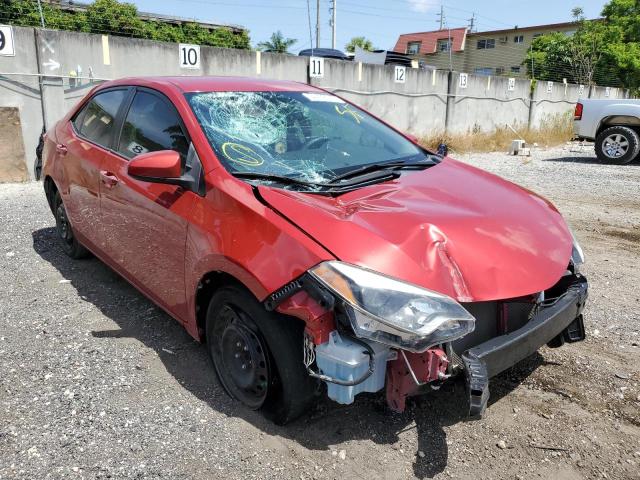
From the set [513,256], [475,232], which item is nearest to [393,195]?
[475,232]

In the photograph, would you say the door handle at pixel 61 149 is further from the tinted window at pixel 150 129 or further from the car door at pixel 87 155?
the tinted window at pixel 150 129

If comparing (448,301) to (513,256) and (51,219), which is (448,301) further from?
(51,219)

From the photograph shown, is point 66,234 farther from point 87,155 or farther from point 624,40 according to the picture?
point 624,40

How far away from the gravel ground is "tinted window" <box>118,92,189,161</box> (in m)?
1.23

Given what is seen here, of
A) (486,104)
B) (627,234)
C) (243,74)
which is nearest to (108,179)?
(627,234)

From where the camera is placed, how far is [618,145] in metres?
12.1

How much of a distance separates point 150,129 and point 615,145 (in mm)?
11898

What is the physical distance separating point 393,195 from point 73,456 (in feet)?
6.35

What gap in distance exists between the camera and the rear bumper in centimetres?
208

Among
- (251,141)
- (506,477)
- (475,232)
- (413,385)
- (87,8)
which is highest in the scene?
(87,8)

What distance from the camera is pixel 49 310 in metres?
3.89

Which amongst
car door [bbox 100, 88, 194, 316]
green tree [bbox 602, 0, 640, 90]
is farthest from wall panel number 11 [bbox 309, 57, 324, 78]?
green tree [bbox 602, 0, 640, 90]

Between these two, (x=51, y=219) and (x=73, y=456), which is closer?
(x=73, y=456)

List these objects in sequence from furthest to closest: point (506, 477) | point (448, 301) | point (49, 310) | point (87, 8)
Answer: point (87, 8), point (49, 310), point (506, 477), point (448, 301)
